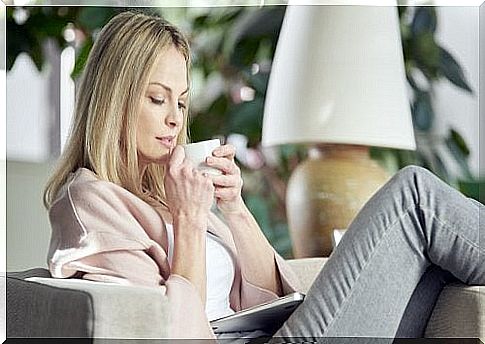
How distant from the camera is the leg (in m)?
1.98

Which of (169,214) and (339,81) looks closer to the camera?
(169,214)

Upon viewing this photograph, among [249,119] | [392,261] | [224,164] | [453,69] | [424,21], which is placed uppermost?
[424,21]

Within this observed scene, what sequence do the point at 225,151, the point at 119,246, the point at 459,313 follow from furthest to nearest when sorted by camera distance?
the point at 225,151 < the point at 119,246 < the point at 459,313

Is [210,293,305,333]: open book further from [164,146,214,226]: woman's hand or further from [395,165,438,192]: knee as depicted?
[395,165,438,192]: knee

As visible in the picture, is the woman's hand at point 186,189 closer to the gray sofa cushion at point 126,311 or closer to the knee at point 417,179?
the gray sofa cushion at point 126,311

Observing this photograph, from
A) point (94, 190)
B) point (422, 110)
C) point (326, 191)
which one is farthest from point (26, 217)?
point (422, 110)

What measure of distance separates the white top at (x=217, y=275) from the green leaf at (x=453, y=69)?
691mm

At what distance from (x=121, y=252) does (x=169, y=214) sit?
0.47 ft

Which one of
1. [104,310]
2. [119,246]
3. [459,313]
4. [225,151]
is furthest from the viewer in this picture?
[225,151]

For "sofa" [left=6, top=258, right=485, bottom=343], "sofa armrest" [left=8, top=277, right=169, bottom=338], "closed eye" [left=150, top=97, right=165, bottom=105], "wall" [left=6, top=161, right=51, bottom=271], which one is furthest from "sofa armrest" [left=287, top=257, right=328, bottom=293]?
"wall" [left=6, top=161, right=51, bottom=271]

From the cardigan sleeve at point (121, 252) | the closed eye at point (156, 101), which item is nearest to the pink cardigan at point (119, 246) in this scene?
the cardigan sleeve at point (121, 252)

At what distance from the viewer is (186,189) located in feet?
7.20

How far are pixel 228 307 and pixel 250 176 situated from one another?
1.04 feet

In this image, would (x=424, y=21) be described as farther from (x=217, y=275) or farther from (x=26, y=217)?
(x=26, y=217)
